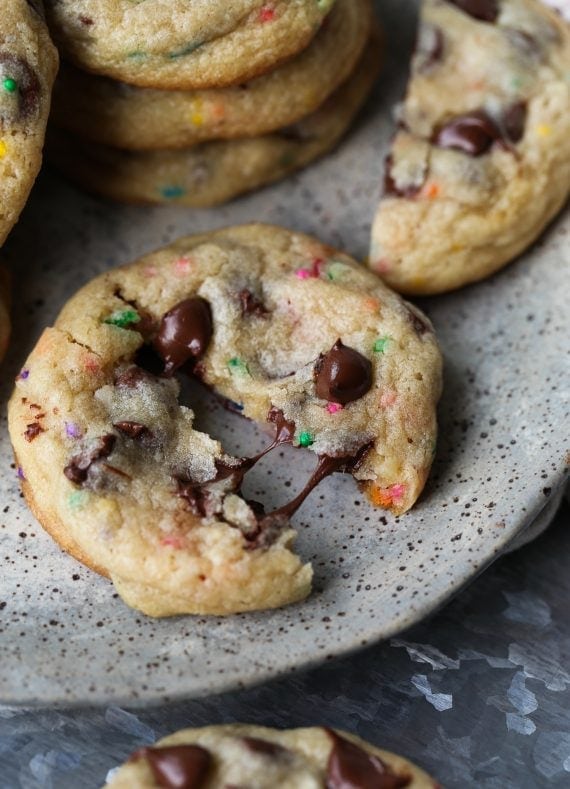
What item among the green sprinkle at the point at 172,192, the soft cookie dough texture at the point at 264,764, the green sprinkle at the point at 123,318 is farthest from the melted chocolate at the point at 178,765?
the green sprinkle at the point at 172,192

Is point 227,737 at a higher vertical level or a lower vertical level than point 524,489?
lower

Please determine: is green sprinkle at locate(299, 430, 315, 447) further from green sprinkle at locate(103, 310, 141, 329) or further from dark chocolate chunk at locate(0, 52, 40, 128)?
dark chocolate chunk at locate(0, 52, 40, 128)

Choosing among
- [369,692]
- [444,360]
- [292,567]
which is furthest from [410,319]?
[369,692]

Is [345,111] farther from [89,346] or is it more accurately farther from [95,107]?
[89,346]

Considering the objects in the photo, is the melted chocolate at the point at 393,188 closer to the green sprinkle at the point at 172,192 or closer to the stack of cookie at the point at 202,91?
the stack of cookie at the point at 202,91

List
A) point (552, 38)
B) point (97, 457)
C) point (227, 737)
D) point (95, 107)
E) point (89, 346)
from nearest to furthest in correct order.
A: 1. point (227, 737)
2. point (97, 457)
3. point (89, 346)
4. point (95, 107)
5. point (552, 38)

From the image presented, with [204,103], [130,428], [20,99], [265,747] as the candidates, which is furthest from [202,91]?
[265,747]

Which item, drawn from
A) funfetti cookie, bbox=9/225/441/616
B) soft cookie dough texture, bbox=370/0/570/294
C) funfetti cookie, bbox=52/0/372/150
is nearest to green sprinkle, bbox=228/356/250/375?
funfetti cookie, bbox=9/225/441/616
